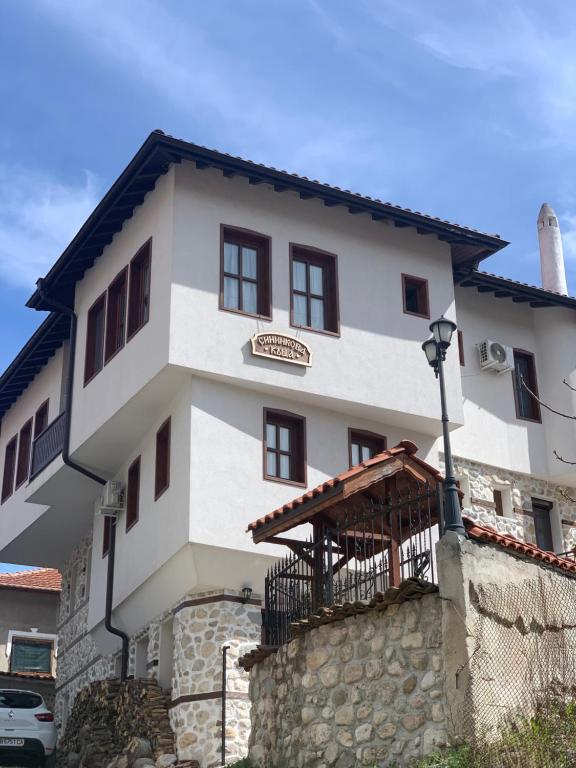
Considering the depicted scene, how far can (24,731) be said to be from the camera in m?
20.7

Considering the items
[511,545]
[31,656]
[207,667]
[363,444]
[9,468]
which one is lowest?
[511,545]

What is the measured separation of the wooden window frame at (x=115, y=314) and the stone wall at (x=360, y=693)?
8.82 meters

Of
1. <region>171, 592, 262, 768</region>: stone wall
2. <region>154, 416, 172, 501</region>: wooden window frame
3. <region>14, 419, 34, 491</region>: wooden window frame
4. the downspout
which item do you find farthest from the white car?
<region>14, 419, 34, 491</region>: wooden window frame

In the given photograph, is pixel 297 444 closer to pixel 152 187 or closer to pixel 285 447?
pixel 285 447

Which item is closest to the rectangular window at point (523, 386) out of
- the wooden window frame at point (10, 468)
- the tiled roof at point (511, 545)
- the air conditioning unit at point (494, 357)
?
the air conditioning unit at point (494, 357)

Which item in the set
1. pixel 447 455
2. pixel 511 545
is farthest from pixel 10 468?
pixel 511 545

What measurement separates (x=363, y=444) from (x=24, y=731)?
7575 mm

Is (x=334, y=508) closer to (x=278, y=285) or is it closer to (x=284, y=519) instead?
(x=284, y=519)

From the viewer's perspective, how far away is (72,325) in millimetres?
23906

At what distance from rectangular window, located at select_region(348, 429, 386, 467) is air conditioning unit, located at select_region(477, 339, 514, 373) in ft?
11.8

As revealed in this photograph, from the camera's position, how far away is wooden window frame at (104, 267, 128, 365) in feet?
70.9

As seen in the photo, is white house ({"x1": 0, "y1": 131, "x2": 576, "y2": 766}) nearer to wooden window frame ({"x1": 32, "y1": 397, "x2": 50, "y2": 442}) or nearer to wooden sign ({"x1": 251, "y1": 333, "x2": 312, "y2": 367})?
wooden sign ({"x1": 251, "y1": 333, "x2": 312, "y2": 367})

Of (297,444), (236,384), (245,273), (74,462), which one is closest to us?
(236,384)

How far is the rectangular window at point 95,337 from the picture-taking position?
22.8 m
